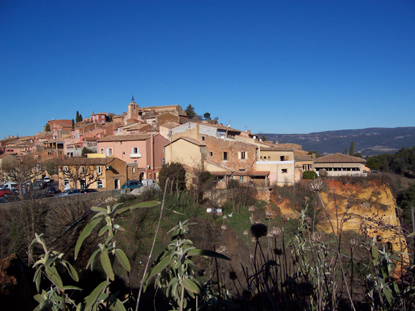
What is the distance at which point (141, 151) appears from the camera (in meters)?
29.3

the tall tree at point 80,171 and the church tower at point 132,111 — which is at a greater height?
the church tower at point 132,111

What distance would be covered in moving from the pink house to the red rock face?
27.9m

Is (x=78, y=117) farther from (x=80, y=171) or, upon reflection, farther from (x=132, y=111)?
(x=80, y=171)

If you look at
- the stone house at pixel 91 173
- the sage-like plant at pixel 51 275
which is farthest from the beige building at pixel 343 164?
the sage-like plant at pixel 51 275

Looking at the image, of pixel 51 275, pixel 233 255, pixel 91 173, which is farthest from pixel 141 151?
pixel 51 275

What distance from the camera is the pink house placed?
96.2 ft

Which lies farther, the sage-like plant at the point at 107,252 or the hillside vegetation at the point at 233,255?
the hillside vegetation at the point at 233,255

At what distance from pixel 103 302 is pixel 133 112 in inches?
1998

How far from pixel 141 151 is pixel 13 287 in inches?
1118

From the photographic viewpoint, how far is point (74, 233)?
12.3 metres

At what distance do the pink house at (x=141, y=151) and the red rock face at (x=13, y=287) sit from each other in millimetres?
27944

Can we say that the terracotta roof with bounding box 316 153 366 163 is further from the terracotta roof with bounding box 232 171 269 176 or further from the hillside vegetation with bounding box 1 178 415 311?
the terracotta roof with bounding box 232 171 269 176

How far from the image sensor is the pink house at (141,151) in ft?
96.2

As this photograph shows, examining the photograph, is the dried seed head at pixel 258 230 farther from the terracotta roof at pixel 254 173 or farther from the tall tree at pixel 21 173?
the terracotta roof at pixel 254 173
